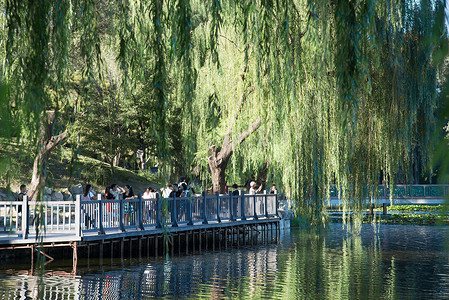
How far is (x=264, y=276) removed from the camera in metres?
16.6

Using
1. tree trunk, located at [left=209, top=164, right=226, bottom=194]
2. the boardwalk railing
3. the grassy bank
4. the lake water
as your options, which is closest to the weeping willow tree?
the lake water

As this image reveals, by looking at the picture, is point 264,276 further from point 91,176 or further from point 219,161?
point 91,176

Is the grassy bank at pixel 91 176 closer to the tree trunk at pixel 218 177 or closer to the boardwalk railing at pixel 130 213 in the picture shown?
the tree trunk at pixel 218 177

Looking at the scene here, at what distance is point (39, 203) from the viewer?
4.73m

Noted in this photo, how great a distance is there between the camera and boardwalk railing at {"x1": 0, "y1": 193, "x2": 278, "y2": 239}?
17.1 m

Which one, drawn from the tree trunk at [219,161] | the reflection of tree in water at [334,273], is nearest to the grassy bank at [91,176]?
the tree trunk at [219,161]

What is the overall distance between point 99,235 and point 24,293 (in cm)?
450

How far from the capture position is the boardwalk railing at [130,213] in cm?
1708

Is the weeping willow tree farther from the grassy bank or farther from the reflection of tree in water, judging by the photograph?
the grassy bank

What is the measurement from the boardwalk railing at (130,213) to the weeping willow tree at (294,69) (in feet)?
13.0

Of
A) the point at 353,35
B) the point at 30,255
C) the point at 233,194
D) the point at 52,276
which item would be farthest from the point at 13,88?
the point at 233,194

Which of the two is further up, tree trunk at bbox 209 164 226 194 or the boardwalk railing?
tree trunk at bbox 209 164 226 194

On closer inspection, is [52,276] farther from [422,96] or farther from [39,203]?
[39,203]

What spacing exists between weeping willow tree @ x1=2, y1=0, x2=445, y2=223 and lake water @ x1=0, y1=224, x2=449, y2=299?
321 cm
